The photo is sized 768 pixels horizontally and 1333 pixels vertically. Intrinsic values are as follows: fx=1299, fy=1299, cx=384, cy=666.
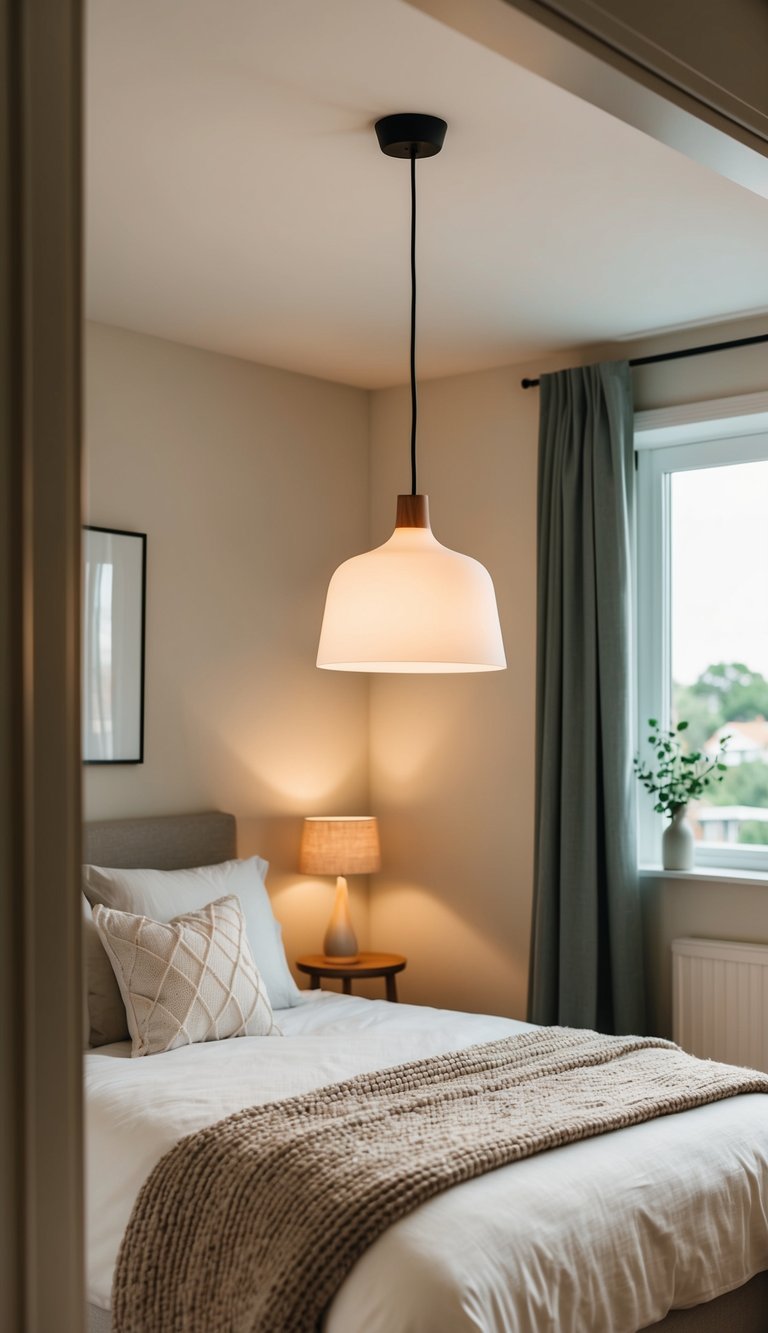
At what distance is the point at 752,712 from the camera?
4.30 metres

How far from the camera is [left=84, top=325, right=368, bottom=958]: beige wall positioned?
420cm

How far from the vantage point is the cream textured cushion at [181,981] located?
11.0ft

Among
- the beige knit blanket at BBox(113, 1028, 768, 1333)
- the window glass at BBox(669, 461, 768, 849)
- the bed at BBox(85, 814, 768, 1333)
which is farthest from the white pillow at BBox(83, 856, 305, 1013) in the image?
the window glass at BBox(669, 461, 768, 849)

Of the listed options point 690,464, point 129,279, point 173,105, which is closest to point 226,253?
point 129,279

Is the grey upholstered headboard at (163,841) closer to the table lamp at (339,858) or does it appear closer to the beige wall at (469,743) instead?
the table lamp at (339,858)

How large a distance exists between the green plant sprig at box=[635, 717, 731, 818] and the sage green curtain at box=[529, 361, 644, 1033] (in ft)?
0.47

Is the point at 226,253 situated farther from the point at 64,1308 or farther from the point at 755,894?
the point at 64,1308

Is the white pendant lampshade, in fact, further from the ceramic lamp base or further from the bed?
the ceramic lamp base

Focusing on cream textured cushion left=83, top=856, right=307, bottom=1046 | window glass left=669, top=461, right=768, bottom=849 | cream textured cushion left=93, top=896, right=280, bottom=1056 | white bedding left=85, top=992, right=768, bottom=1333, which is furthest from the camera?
window glass left=669, top=461, right=768, bottom=849

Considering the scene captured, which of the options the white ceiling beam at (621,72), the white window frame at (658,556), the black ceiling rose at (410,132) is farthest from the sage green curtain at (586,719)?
Result: the white ceiling beam at (621,72)

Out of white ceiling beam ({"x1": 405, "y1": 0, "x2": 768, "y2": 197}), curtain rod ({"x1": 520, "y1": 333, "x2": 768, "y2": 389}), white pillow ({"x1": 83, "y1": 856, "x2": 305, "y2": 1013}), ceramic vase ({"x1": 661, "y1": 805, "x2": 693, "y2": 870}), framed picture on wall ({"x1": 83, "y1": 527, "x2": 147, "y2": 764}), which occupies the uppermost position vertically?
curtain rod ({"x1": 520, "y1": 333, "x2": 768, "y2": 389})

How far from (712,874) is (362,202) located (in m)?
2.33

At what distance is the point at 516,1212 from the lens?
89.5 inches

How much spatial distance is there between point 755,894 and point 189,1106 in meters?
2.06
